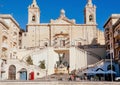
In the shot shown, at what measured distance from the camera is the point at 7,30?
7638 centimetres

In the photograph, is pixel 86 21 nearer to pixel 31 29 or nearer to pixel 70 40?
pixel 70 40

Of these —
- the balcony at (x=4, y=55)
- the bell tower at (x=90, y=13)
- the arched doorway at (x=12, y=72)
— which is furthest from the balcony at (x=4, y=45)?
the bell tower at (x=90, y=13)

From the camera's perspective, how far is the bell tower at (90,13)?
93994 millimetres

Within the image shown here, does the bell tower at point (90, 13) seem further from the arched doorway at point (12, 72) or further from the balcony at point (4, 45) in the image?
the arched doorway at point (12, 72)

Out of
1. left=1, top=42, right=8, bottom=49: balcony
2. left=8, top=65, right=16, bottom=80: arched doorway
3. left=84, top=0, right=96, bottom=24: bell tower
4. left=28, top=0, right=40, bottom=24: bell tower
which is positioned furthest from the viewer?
left=84, top=0, right=96, bottom=24: bell tower

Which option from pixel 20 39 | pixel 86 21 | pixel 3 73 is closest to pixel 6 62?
pixel 3 73

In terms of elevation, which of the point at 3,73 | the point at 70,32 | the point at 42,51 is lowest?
the point at 3,73

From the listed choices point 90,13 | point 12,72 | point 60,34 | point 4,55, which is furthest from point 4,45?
point 90,13

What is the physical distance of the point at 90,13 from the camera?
311ft

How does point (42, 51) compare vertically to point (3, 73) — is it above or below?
above

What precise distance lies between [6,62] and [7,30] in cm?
859

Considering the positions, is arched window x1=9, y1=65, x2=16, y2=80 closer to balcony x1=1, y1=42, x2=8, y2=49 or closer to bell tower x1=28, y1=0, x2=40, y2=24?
balcony x1=1, y1=42, x2=8, y2=49

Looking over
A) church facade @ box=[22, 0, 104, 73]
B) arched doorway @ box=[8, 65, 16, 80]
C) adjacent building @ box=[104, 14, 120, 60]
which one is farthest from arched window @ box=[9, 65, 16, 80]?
adjacent building @ box=[104, 14, 120, 60]

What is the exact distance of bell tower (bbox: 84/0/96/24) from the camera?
3701 inches
